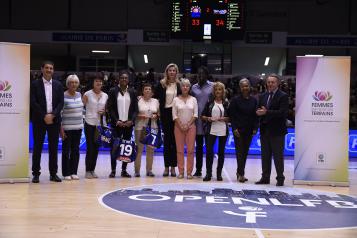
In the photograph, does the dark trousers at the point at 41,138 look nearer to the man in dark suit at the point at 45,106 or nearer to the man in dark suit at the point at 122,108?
the man in dark suit at the point at 45,106

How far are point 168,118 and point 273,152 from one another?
1917mm

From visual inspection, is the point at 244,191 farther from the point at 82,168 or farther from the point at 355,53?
the point at 355,53

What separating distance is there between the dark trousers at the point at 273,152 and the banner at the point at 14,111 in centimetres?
382

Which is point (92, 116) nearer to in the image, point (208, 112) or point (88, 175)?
point (88, 175)

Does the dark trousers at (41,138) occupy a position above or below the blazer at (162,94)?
below

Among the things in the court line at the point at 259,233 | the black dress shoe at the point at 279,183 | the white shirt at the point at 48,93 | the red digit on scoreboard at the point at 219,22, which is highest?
the red digit on scoreboard at the point at 219,22

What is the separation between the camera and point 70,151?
870cm

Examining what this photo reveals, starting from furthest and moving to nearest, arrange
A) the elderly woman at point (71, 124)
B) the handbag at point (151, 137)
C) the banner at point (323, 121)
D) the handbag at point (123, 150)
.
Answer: the handbag at point (151, 137) → the handbag at point (123, 150) → the banner at point (323, 121) → the elderly woman at point (71, 124)

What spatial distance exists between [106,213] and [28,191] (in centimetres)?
196

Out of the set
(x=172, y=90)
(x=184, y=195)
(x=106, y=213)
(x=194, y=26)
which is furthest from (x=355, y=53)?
(x=106, y=213)

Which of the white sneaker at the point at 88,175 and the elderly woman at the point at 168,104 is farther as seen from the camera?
the elderly woman at the point at 168,104

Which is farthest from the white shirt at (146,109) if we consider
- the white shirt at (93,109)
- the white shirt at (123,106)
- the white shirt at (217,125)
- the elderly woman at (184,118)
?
the white shirt at (217,125)

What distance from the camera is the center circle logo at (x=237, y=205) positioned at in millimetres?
5609

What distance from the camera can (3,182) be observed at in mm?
8227
